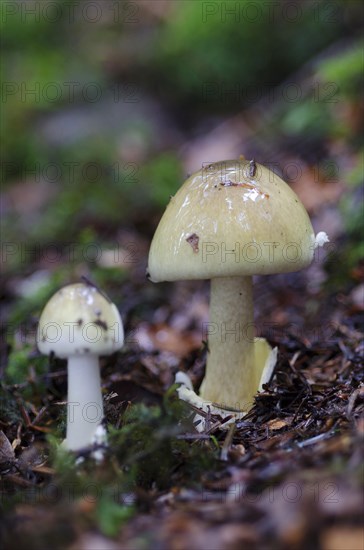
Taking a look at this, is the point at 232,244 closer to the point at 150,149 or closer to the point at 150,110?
the point at 150,149

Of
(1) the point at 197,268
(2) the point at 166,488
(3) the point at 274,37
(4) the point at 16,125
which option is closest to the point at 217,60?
(3) the point at 274,37

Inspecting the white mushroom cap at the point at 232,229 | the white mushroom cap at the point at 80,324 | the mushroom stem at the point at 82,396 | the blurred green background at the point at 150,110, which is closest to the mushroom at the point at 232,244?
the white mushroom cap at the point at 232,229

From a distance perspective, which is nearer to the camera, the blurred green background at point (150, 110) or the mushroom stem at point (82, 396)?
the mushroom stem at point (82, 396)

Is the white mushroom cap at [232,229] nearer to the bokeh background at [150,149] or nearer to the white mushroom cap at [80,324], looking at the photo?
the white mushroom cap at [80,324]

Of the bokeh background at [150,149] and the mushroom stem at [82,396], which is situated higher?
the bokeh background at [150,149]

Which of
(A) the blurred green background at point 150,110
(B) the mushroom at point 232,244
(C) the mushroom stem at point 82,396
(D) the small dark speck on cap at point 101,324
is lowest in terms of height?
(C) the mushroom stem at point 82,396

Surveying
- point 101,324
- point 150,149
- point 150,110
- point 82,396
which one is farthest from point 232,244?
point 150,110

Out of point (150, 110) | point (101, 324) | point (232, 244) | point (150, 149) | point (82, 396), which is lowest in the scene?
point (82, 396)

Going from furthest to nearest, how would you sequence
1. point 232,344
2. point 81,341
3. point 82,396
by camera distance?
point 232,344 < point 82,396 < point 81,341

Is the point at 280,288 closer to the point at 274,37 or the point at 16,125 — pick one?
the point at 274,37
